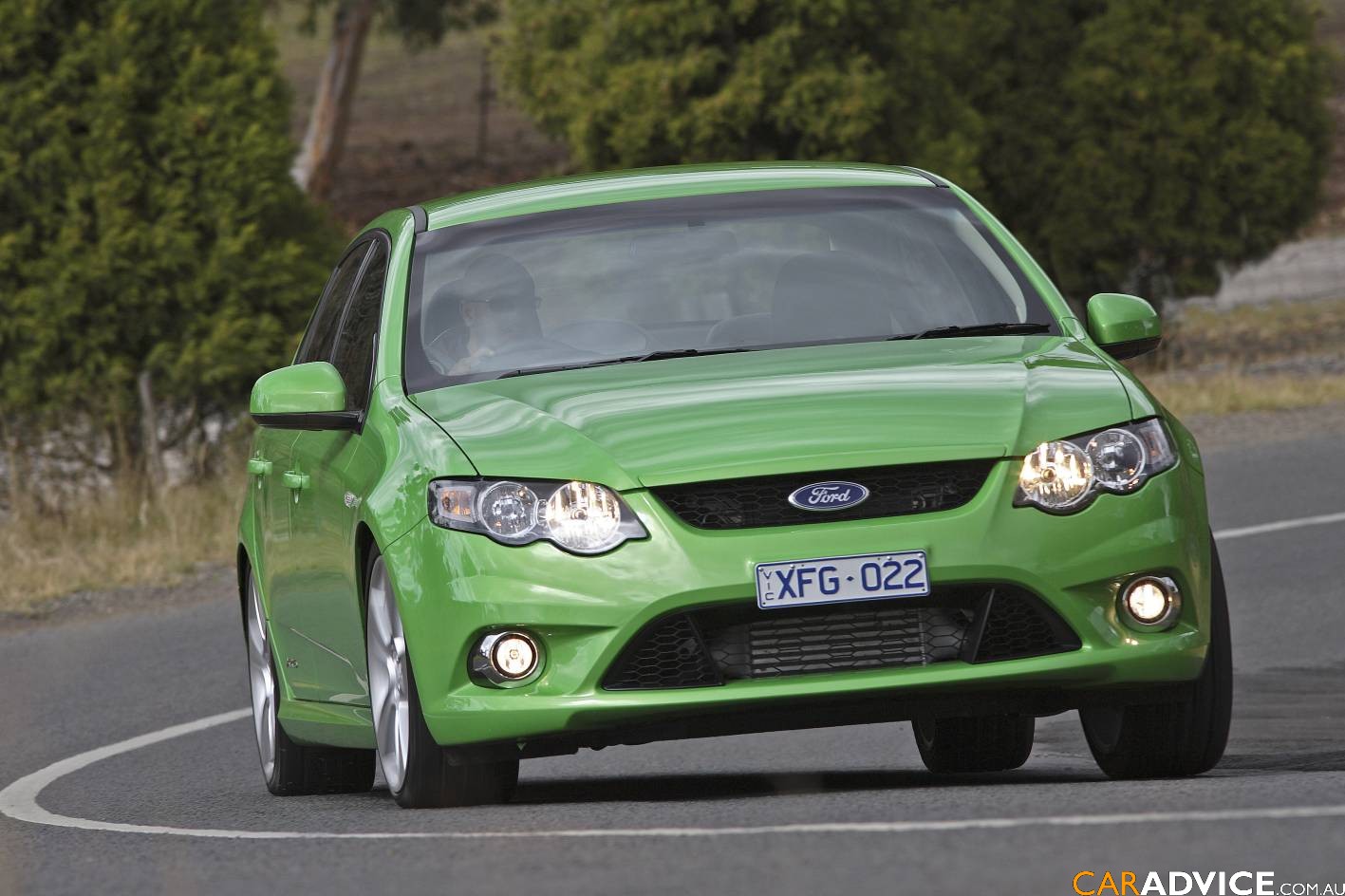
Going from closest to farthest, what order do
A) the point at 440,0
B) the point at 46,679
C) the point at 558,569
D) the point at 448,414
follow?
1. the point at 558,569
2. the point at 448,414
3. the point at 46,679
4. the point at 440,0

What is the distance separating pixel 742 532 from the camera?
6141mm

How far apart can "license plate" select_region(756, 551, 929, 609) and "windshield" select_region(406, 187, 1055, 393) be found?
1.24m

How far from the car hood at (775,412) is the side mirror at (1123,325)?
34 centimetres

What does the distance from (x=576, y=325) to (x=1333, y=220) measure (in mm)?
41100

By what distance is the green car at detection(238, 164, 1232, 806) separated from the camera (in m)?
6.18

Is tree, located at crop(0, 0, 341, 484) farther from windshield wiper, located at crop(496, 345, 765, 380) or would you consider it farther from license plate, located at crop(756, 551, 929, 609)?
license plate, located at crop(756, 551, 929, 609)

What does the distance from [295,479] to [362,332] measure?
0.48m

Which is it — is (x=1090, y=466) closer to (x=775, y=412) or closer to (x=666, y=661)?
(x=775, y=412)

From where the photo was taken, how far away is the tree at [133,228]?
54.9 ft

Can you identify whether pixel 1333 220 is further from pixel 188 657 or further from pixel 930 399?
pixel 930 399

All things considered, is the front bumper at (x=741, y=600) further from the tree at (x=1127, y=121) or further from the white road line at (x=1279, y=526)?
the tree at (x=1127, y=121)

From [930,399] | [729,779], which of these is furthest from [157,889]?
[729,779]

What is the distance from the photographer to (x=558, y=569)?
20.3 feet

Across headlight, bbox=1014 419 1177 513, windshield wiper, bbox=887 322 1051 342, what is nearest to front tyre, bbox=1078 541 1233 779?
headlight, bbox=1014 419 1177 513
